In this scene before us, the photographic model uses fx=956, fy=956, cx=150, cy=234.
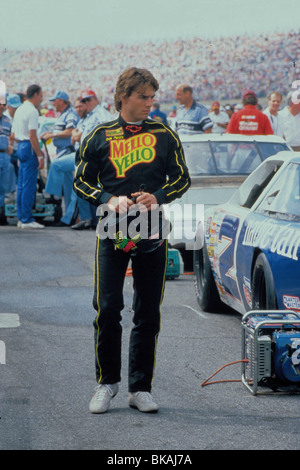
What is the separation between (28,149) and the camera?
584 inches

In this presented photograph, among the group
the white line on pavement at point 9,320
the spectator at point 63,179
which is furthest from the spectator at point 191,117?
the white line on pavement at point 9,320

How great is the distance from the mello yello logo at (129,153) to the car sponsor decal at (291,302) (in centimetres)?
143

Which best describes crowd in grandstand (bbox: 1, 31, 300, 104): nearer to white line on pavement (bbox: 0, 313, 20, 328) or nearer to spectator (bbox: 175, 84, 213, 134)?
spectator (bbox: 175, 84, 213, 134)

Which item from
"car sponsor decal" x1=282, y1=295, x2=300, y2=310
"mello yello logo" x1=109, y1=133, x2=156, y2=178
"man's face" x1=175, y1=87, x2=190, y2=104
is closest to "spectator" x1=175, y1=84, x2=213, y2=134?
"man's face" x1=175, y1=87, x2=190, y2=104

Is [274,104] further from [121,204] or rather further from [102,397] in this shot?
[102,397]

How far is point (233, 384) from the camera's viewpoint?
5.86 metres

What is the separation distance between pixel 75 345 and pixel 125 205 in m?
2.16

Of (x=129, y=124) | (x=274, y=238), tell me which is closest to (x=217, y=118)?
(x=274, y=238)

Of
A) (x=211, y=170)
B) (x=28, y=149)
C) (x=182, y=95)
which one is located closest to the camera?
(x=211, y=170)

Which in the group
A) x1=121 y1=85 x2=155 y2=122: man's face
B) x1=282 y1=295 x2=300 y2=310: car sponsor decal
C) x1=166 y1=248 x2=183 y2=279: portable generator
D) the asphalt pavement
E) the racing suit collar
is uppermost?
x1=121 y1=85 x2=155 y2=122: man's face

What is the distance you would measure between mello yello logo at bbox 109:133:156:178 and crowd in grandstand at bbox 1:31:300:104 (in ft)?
93.2

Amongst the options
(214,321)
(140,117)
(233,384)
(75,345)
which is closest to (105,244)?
(140,117)

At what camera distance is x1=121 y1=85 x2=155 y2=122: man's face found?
516 cm

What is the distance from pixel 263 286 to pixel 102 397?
1.74 m
